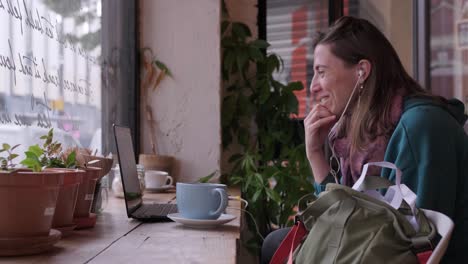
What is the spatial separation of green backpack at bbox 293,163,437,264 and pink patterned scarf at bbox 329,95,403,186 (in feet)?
1.61

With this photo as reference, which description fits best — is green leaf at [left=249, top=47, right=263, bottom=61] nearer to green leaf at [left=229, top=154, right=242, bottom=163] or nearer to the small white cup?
green leaf at [left=229, top=154, right=242, bottom=163]

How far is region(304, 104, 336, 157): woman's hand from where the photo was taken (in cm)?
190

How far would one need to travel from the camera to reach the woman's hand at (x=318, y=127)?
74.8 inches

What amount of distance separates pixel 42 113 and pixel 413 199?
109 cm

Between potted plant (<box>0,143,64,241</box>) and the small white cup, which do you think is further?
the small white cup

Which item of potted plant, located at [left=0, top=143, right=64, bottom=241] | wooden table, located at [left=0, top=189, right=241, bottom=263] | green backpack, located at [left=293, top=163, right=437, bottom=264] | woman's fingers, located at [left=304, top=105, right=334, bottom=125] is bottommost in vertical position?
wooden table, located at [left=0, top=189, right=241, bottom=263]

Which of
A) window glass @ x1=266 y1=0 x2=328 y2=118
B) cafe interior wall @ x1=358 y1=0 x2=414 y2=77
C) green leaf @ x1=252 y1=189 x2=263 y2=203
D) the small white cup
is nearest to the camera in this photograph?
the small white cup

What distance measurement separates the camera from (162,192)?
2307 millimetres

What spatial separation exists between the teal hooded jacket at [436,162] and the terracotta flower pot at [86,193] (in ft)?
2.39

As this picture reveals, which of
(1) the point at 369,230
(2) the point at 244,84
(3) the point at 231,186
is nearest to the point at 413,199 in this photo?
(1) the point at 369,230

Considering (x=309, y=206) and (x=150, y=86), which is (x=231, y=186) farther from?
(x=309, y=206)

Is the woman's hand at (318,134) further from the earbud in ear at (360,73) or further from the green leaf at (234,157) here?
the green leaf at (234,157)

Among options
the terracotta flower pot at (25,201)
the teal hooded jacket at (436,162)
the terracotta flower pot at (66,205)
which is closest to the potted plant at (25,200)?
the terracotta flower pot at (25,201)

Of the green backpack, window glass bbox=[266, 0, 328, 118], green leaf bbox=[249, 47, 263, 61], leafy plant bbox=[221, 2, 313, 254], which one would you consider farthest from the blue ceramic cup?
window glass bbox=[266, 0, 328, 118]
